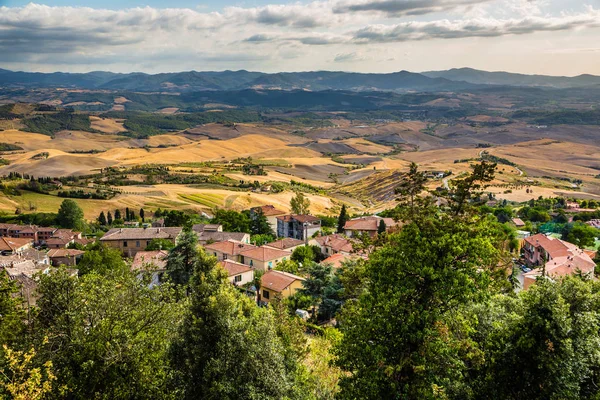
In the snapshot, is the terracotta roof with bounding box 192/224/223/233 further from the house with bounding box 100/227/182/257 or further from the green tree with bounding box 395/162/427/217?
the green tree with bounding box 395/162/427/217

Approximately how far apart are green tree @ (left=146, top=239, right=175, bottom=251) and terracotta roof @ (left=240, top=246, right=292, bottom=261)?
13213 millimetres

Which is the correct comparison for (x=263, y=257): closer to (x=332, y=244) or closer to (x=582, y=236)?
(x=332, y=244)

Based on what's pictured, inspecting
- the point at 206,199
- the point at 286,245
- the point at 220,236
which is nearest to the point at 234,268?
the point at 286,245

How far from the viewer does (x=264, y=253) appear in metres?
59.6

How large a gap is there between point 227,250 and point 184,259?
26294 millimetres

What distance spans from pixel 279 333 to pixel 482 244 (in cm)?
961

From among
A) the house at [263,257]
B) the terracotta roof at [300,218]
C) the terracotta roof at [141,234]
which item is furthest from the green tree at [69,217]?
the house at [263,257]

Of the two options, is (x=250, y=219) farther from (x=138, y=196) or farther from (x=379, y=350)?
Result: (x=379, y=350)

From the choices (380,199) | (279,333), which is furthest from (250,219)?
(279,333)

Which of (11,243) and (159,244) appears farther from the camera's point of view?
(11,243)

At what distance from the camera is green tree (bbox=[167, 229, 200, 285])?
34688 millimetres

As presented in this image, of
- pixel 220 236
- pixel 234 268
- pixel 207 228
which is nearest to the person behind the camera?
pixel 234 268

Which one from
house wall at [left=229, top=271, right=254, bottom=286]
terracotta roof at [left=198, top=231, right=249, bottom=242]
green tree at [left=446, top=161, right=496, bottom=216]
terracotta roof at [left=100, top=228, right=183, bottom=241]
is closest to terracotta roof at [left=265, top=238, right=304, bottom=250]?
terracotta roof at [left=198, top=231, right=249, bottom=242]

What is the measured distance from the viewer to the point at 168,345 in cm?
1667
